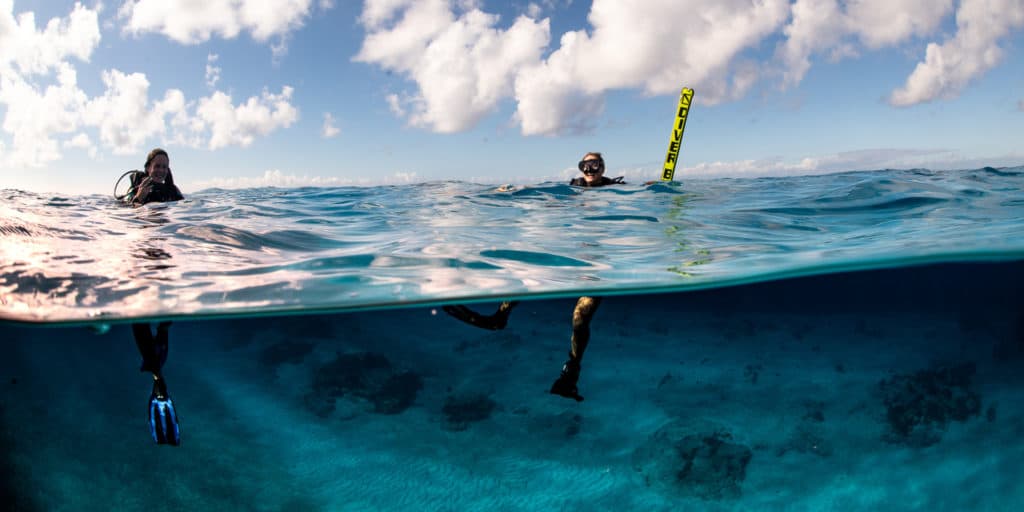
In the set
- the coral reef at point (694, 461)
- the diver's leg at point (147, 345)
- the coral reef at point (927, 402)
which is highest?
the diver's leg at point (147, 345)

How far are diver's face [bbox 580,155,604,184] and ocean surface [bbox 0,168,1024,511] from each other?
64cm

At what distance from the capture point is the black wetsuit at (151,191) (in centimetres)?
1152

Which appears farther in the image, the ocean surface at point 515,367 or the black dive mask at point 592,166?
the black dive mask at point 592,166

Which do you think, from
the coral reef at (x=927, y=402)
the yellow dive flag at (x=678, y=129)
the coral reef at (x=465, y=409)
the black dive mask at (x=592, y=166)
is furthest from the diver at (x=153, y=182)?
the coral reef at (x=927, y=402)

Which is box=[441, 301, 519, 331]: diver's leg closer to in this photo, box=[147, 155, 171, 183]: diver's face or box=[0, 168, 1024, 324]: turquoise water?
box=[0, 168, 1024, 324]: turquoise water

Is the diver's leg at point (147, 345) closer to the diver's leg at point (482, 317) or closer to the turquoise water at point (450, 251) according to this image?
the turquoise water at point (450, 251)

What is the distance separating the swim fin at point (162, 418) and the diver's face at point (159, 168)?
7.53 m

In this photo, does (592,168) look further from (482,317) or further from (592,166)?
(482,317)

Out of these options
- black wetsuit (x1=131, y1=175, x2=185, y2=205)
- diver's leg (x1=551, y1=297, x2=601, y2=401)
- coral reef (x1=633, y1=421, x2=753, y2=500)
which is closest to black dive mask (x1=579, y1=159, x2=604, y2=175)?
coral reef (x1=633, y1=421, x2=753, y2=500)

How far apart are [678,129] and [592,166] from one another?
8.82ft

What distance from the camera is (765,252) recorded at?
25.5 feet

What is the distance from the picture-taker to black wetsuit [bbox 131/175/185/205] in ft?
37.8

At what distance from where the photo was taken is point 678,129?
10.9m

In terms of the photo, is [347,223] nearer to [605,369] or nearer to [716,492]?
[605,369]
